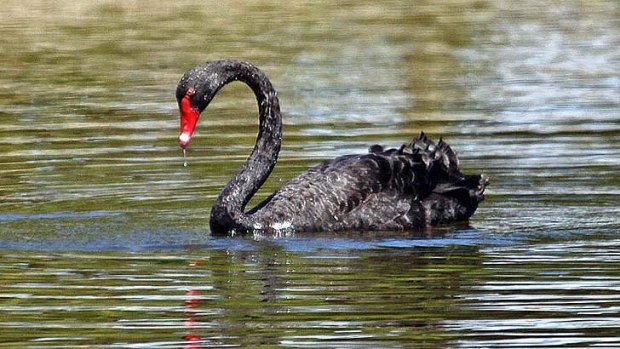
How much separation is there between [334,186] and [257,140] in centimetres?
67

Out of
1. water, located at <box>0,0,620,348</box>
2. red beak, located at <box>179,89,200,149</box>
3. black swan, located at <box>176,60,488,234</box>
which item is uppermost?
red beak, located at <box>179,89,200,149</box>

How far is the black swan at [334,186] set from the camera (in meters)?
11.2

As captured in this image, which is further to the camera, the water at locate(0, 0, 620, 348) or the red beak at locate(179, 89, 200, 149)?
the red beak at locate(179, 89, 200, 149)

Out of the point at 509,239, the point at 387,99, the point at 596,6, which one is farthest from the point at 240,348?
the point at 596,6

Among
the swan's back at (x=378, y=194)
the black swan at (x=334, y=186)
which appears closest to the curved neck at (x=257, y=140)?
the black swan at (x=334, y=186)

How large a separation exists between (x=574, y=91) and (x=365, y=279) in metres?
9.66

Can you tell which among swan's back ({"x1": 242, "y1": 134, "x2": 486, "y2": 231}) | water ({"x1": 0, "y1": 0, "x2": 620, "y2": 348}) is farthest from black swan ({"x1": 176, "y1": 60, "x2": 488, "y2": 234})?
water ({"x1": 0, "y1": 0, "x2": 620, "y2": 348})

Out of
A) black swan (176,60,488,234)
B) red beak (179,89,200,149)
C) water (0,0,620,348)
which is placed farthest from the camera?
black swan (176,60,488,234)

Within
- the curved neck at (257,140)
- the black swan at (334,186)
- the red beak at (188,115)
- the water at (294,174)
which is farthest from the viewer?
the curved neck at (257,140)

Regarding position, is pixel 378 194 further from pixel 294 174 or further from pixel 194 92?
pixel 294 174

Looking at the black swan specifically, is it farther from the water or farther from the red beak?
the water

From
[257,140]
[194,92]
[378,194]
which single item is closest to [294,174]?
[257,140]

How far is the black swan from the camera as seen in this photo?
36.7 ft

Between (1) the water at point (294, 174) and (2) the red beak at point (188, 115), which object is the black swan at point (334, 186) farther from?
(1) the water at point (294, 174)
